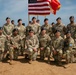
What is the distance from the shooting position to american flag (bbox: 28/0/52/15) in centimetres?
1237

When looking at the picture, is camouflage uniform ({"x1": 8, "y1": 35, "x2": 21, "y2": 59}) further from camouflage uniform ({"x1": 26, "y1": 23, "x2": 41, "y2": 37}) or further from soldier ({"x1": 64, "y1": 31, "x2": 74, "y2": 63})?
soldier ({"x1": 64, "y1": 31, "x2": 74, "y2": 63})

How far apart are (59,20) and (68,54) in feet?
6.17

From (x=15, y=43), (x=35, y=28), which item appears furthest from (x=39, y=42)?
(x=15, y=43)

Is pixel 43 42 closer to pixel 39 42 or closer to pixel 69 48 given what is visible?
pixel 39 42

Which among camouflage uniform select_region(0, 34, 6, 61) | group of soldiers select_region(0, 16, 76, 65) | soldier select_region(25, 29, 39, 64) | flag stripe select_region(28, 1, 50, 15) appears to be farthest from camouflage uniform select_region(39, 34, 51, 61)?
flag stripe select_region(28, 1, 50, 15)

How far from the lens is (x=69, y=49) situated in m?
10.4

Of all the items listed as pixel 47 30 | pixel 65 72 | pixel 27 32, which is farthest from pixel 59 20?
pixel 65 72

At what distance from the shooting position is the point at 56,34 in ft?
34.5

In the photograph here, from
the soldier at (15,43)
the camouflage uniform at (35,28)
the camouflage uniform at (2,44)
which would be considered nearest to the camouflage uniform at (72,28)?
the camouflage uniform at (35,28)

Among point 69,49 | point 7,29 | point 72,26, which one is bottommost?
point 69,49

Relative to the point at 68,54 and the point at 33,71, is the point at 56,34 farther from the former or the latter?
the point at 33,71

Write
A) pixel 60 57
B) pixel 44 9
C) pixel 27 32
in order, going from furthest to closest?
pixel 44 9, pixel 27 32, pixel 60 57

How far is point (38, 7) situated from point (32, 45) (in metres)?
2.81

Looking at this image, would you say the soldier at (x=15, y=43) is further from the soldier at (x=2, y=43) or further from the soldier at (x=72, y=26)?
the soldier at (x=72, y=26)
